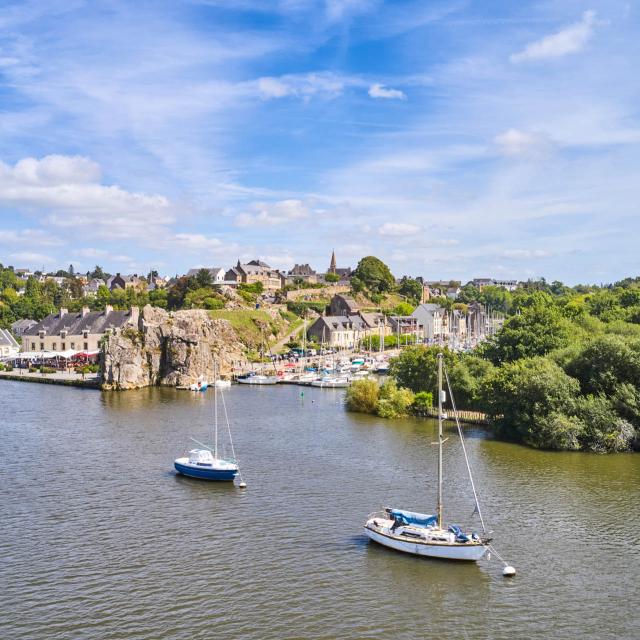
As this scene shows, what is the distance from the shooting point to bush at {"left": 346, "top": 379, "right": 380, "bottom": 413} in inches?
2825

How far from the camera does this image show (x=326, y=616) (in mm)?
26766

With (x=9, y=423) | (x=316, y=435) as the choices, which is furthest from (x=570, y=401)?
(x=9, y=423)

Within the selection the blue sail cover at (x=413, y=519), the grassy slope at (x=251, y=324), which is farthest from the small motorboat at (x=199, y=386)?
the blue sail cover at (x=413, y=519)

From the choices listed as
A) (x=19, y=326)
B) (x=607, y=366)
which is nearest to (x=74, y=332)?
(x=19, y=326)

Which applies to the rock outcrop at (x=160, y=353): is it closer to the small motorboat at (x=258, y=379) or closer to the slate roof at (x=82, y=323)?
the small motorboat at (x=258, y=379)

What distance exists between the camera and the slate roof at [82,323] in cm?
12044

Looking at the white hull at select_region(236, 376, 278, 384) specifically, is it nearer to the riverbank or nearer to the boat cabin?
the riverbank

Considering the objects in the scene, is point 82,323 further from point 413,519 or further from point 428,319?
point 413,519

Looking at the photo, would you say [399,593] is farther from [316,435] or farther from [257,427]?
[257,427]

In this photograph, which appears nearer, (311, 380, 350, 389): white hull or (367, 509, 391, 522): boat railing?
(367, 509, 391, 522): boat railing

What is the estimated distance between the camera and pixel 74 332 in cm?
12038

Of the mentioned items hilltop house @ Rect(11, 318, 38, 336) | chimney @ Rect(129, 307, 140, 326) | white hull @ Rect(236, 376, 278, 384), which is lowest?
white hull @ Rect(236, 376, 278, 384)

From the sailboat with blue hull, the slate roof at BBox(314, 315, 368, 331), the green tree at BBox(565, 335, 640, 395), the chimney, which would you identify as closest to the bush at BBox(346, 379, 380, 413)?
the green tree at BBox(565, 335, 640, 395)

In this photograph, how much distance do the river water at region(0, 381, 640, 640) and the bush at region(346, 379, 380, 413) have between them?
14.4 metres
